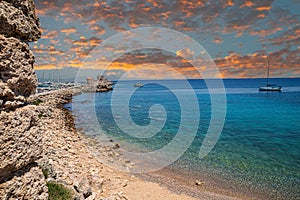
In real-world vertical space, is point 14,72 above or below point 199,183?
above

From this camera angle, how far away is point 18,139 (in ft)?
11.1

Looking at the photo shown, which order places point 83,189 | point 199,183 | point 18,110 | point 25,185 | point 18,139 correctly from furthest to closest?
1. point 199,183
2. point 83,189
3. point 25,185
4. point 18,110
5. point 18,139

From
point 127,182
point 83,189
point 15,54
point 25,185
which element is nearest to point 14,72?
point 15,54

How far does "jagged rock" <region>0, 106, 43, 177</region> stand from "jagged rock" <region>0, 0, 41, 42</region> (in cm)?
135

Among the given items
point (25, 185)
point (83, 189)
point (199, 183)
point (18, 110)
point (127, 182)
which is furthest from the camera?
point (199, 183)

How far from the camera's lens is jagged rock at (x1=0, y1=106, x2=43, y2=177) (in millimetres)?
3170

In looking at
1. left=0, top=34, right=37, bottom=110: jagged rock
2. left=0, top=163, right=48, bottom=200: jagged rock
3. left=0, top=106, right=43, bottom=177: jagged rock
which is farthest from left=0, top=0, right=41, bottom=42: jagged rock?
left=0, top=163, right=48, bottom=200: jagged rock

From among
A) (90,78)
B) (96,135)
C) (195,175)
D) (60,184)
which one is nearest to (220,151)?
(195,175)

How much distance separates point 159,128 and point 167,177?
1306 centimetres

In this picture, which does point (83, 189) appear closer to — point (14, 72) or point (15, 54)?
point (14, 72)

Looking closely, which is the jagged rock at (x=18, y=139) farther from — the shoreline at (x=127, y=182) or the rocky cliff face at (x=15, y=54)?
the shoreline at (x=127, y=182)

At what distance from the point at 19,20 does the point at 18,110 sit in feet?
5.22

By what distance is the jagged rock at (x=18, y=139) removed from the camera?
317 centimetres

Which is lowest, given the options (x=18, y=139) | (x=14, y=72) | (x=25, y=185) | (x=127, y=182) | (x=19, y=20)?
(x=127, y=182)
